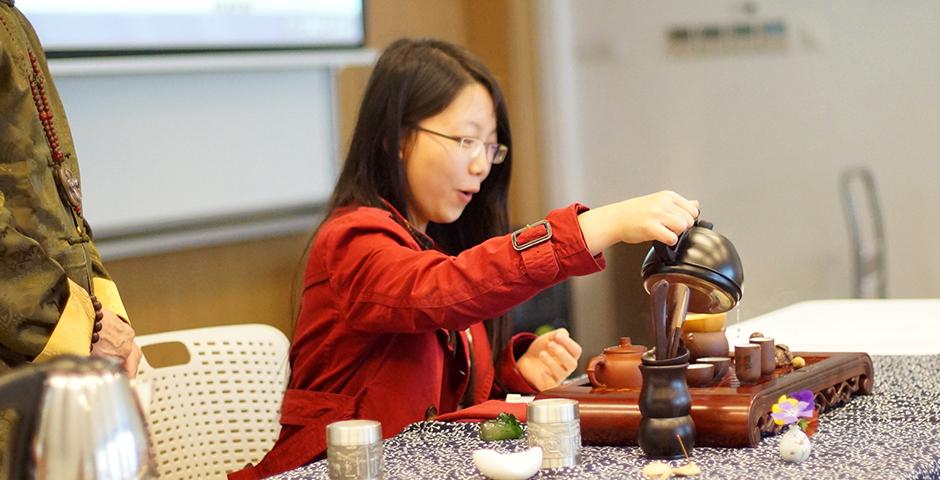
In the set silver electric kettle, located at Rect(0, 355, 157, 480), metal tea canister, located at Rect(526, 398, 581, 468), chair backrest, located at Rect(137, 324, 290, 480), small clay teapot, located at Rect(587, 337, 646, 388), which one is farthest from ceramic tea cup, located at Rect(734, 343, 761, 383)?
chair backrest, located at Rect(137, 324, 290, 480)

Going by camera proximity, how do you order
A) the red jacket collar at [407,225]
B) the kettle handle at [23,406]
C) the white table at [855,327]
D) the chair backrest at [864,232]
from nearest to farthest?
1. the kettle handle at [23,406]
2. the red jacket collar at [407,225]
3. the white table at [855,327]
4. the chair backrest at [864,232]

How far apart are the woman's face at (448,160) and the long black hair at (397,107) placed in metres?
0.02

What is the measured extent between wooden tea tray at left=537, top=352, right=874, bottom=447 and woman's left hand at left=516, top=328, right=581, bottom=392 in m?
0.36

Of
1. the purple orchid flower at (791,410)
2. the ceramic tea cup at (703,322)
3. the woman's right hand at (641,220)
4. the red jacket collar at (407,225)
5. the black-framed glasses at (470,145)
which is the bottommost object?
the purple orchid flower at (791,410)

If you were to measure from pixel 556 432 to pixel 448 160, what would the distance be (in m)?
0.72

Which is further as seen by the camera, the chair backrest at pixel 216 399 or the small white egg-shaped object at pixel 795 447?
the chair backrest at pixel 216 399

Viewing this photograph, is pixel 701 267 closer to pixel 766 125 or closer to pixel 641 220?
pixel 641 220

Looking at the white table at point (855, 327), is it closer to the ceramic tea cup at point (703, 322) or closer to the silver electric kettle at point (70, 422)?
the ceramic tea cup at point (703, 322)

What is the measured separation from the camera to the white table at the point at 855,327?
2.12 metres

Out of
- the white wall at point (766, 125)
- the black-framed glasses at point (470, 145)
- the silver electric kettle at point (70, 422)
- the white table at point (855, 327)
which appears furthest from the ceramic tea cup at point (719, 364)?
the white wall at point (766, 125)

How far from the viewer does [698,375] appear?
151 cm

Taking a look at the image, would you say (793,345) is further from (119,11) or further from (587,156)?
(587,156)

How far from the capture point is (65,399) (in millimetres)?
845

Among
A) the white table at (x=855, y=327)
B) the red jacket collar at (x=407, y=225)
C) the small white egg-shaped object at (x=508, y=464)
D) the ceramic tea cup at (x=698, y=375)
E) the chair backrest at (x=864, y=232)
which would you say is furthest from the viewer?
the chair backrest at (x=864, y=232)
